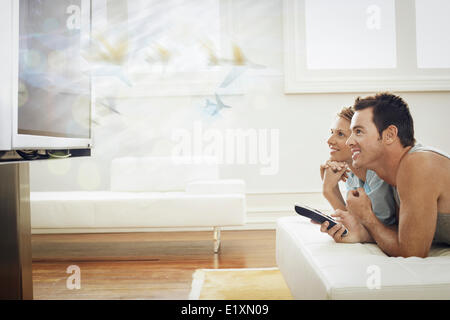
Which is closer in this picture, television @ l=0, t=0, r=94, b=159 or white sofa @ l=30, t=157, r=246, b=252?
television @ l=0, t=0, r=94, b=159

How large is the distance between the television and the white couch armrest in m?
1.26

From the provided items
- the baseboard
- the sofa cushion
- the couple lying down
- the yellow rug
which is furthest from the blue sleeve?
the baseboard

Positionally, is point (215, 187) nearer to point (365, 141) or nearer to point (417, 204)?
point (365, 141)

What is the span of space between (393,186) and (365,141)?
0.24 m

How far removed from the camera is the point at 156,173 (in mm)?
3221

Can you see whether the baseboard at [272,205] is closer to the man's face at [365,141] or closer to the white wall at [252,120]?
the white wall at [252,120]

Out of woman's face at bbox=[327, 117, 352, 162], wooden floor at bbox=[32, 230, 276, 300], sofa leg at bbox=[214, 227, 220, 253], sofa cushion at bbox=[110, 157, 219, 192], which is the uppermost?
woman's face at bbox=[327, 117, 352, 162]

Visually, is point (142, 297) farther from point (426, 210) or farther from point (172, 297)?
point (426, 210)

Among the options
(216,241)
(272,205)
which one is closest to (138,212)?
(216,241)

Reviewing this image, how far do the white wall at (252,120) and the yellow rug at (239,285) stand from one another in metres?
1.56

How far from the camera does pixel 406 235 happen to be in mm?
1048

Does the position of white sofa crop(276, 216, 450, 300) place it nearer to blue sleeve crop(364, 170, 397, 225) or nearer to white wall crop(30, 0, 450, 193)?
blue sleeve crop(364, 170, 397, 225)

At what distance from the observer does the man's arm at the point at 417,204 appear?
3.30 feet

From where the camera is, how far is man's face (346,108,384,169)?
115cm
